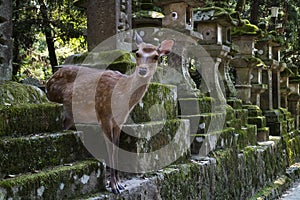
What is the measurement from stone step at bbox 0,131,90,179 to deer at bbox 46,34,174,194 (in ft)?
1.10

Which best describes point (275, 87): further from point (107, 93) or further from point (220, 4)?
point (107, 93)

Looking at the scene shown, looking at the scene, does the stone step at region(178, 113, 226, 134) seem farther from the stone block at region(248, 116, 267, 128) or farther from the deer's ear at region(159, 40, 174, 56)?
the stone block at region(248, 116, 267, 128)

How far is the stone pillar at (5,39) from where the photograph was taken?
12.9 feet

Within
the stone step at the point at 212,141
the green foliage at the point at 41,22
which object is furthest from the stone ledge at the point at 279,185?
the green foliage at the point at 41,22

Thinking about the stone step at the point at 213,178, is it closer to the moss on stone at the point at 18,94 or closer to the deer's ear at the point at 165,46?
the moss on stone at the point at 18,94

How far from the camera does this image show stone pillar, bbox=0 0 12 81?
12.9 feet

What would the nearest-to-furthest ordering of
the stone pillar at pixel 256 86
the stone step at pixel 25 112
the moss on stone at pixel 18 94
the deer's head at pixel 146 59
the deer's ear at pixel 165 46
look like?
the stone step at pixel 25 112
the moss on stone at pixel 18 94
the deer's head at pixel 146 59
the deer's ear at pixel 165 46
the stone pillar at pixel 256 86

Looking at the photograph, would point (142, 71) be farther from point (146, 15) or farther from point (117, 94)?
point (146, 15)

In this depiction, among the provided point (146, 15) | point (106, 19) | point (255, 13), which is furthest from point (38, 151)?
point (255, 13)

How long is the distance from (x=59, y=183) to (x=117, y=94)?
42.7 inches

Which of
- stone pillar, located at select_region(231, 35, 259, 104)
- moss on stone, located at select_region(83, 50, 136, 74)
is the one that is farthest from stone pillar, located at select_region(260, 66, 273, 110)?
moss on stone, located at select_region(83, 50, 136, 74)

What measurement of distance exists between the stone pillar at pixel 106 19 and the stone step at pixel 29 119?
2124 millimetres

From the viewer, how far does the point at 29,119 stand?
387cm

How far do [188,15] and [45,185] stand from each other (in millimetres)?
4793
